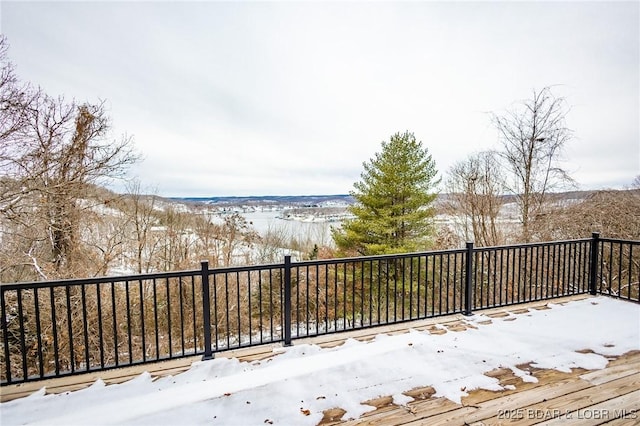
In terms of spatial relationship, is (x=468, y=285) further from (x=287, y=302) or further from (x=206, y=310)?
(x=206, y=310)

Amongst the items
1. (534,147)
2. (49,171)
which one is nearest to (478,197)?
(534,147)

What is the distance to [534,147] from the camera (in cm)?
816

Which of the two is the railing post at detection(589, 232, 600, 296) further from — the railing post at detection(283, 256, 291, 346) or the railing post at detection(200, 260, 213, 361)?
the railing post at detection(200, 260, 213, 361)

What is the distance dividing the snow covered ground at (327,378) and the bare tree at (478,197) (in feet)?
20.5

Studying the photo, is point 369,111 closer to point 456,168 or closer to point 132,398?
point 456,168

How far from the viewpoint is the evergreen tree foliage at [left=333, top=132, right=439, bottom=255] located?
33.3ft

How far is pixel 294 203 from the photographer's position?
1438 cm

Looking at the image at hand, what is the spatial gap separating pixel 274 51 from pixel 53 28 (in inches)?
161

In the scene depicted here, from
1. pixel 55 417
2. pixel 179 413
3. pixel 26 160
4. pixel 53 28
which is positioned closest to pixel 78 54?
pixel 53 28

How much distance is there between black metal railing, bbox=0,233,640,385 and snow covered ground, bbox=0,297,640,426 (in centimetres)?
35

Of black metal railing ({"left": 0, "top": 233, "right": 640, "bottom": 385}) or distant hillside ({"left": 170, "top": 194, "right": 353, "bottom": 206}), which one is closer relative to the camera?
black metal railing ({"left": 0, "top": 233, "right": 640, "bottom": 385})

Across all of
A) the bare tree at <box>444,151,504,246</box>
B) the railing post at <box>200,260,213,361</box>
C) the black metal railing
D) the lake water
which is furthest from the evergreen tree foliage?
the railing post at <box>200,260,213,361</box>

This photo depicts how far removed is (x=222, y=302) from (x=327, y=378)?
694cm

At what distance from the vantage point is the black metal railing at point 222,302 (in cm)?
253
